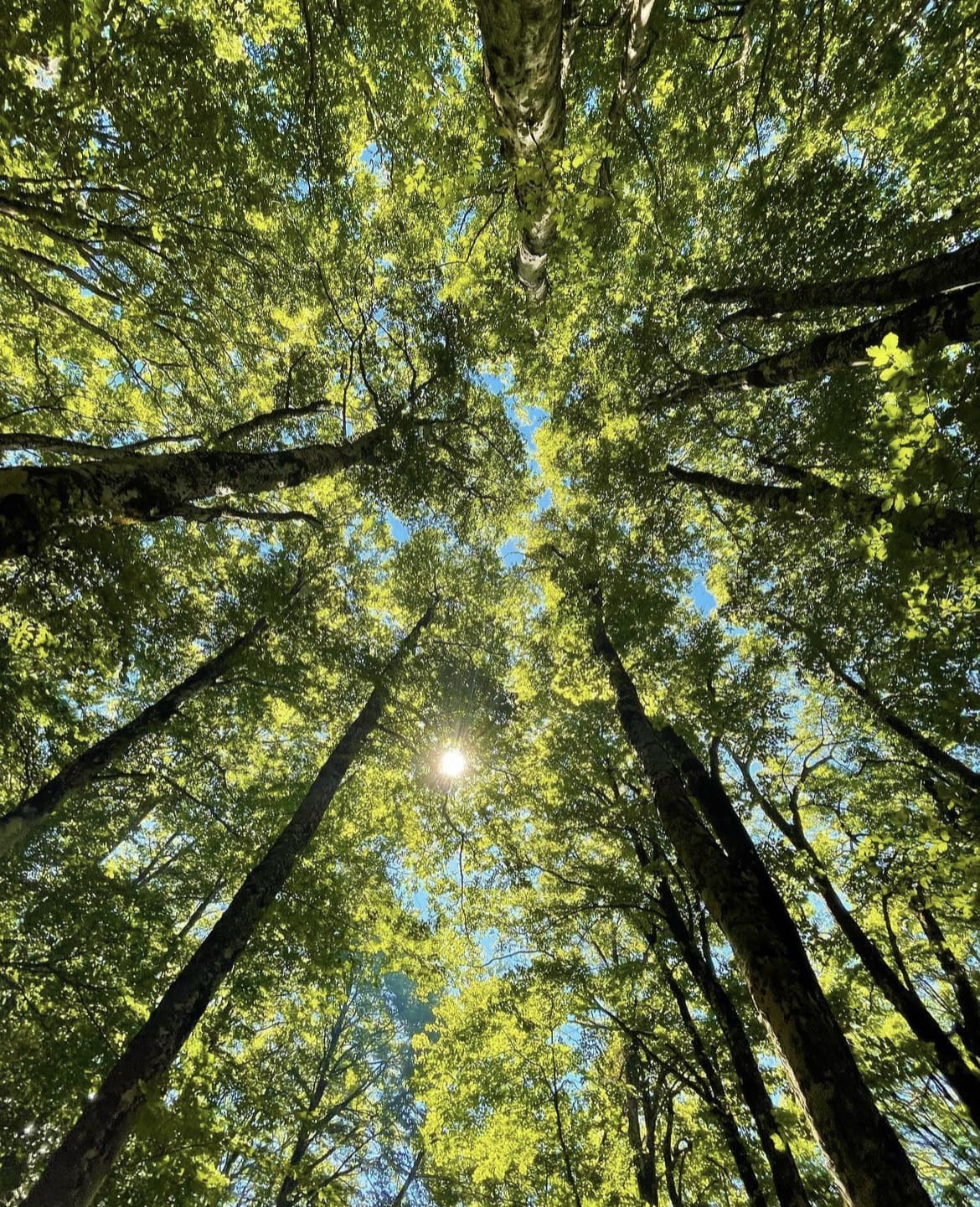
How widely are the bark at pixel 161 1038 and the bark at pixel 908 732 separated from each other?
26.3 ft

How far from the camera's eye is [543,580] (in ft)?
37.8

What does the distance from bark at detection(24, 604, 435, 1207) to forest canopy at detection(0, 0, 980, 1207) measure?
0.13ft

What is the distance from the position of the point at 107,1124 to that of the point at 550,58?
9.89m

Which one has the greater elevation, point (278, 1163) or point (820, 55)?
point (820, 55)

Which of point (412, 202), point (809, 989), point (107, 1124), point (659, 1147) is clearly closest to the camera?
point (809, 989)

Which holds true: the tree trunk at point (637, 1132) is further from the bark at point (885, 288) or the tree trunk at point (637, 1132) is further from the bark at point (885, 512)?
the bark at point (885, 288)

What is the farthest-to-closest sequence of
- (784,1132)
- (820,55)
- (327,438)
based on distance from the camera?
1. (327,438)
2. (820,55)
3. (784,1132)

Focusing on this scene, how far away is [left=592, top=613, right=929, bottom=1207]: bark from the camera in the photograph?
2.60 meters

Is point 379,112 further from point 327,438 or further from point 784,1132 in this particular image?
point 784,1132

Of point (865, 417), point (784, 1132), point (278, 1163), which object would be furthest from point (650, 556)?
point (278, 1163)

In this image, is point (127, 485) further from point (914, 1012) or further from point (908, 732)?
point (908, 732)

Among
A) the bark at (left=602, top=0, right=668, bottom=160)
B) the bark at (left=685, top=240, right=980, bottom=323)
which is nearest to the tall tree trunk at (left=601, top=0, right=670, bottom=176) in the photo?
the bark at (left=602, top=0, right=668, bottom=160)

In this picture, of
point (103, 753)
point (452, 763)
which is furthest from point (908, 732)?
point (103, 753)

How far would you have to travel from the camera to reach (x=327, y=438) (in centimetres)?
958
